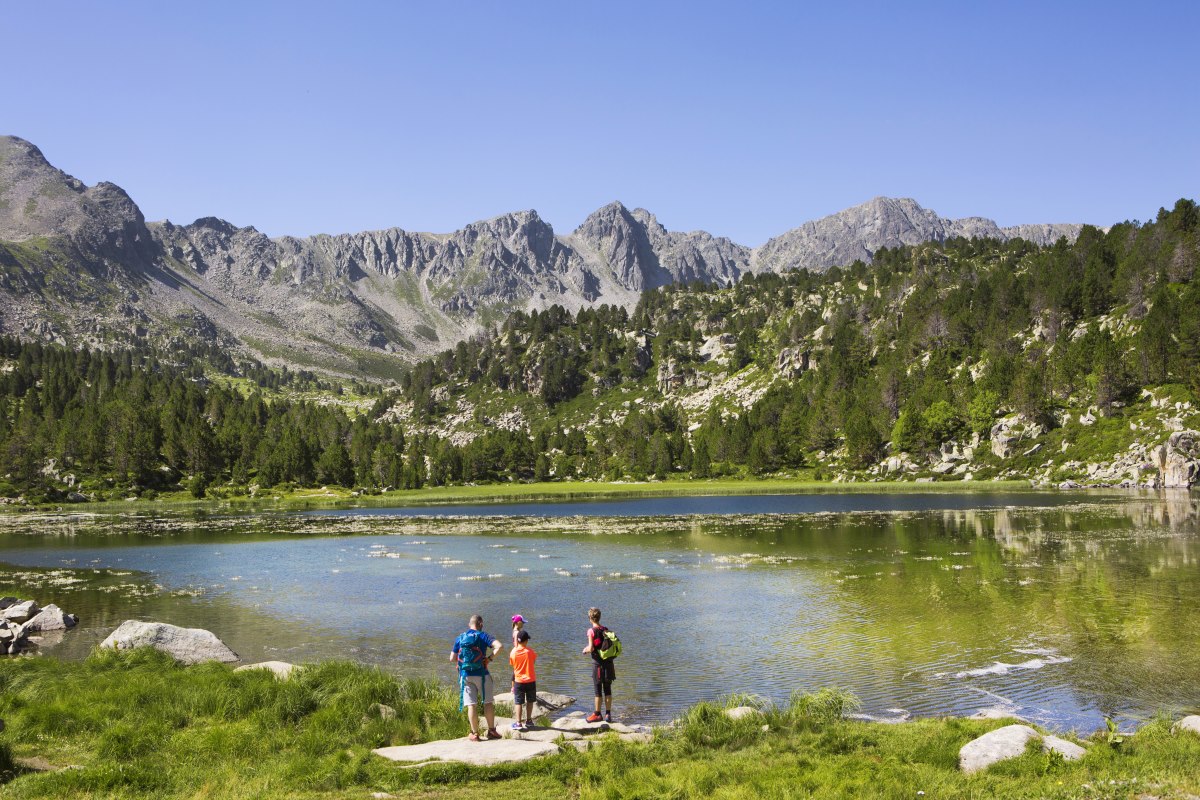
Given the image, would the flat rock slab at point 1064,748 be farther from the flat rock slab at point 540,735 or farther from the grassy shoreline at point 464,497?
the grassy shoreline at point 464,497

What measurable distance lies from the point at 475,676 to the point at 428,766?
3704 mm

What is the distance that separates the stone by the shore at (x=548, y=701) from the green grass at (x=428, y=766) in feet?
6.62

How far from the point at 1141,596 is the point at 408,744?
3895 centimetres

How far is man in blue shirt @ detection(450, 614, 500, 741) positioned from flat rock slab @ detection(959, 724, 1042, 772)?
11.3 m

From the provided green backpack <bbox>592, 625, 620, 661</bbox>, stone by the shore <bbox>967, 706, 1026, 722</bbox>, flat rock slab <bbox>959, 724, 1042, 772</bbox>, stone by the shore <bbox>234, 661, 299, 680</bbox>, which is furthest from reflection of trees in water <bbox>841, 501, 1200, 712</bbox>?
stone by the shore <bbox>234, 661, 299, 680</bbox>

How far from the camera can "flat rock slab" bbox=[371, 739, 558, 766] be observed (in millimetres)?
18359

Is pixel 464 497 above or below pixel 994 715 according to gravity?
below

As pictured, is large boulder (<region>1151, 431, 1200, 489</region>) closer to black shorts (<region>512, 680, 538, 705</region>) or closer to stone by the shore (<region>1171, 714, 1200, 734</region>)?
stone by the shore (<region>1171, 714, 1200, 734</region>)

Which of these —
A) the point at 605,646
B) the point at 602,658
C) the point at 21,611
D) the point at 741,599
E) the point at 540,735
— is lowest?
the point at 741,599

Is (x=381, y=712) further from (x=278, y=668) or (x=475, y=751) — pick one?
(x=278, y=668)

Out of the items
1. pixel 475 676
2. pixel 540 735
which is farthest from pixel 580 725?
pixel 475 676

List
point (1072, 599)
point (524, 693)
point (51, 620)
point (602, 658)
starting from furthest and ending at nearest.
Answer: point (1072, 599) < point (51, 620) < point (602, 658) < point (524, 693)

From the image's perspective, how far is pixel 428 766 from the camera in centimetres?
1773

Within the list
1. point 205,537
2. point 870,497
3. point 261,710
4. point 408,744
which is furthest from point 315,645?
point 870,497
